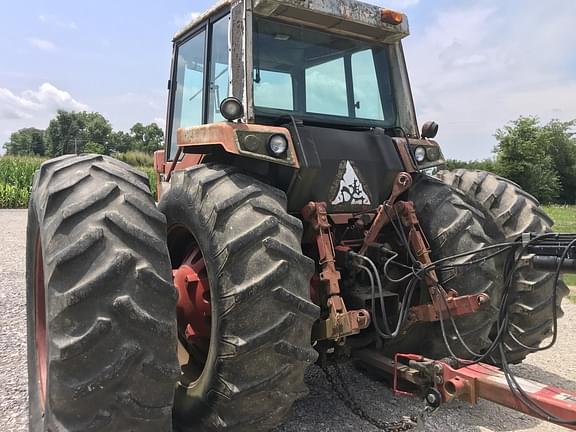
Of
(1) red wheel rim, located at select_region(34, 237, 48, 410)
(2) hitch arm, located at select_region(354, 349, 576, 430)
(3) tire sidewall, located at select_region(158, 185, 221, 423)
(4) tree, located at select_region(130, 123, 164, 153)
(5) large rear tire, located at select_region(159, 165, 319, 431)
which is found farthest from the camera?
(4) tree, located at select_region(130, 123, 164, 153)

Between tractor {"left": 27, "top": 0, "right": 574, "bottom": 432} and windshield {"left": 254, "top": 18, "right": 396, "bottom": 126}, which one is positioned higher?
windshield {"left": 254, "top": 18, "right": 396, "bottom": 126}

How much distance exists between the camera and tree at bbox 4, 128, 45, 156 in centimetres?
8169

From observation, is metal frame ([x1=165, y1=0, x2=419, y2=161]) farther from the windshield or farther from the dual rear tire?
the dual rear tire

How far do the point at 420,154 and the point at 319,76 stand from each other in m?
0.97

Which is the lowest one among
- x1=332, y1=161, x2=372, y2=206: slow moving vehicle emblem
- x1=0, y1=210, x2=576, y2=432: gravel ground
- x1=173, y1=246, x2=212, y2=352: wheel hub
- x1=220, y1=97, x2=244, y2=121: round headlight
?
x1=0, y1=210, x2=576, y2=432: gravel ground

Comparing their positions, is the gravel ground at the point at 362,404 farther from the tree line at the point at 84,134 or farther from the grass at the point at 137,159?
the tree line at the point at 84,134

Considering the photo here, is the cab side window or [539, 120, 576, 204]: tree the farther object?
[539, 120, 576, 204]: tree

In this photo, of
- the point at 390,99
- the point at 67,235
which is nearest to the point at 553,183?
the point at 390,99

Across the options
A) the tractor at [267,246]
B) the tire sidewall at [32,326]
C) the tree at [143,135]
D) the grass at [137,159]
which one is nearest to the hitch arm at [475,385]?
the tractor at [267,246]

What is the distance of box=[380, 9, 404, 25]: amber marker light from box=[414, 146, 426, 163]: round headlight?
96 centimetres

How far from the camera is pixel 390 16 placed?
3885 mm

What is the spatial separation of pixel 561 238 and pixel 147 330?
1.92m

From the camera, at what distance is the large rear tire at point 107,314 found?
2.15 meters

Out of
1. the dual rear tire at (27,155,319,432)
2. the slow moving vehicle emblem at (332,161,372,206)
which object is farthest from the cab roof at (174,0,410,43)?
the dual rear tire at (27,155,319,432)
